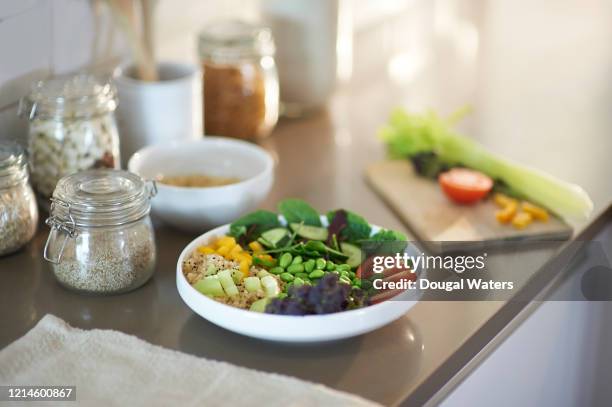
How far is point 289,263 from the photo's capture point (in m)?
1.09

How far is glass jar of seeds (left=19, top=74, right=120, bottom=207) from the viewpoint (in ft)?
4.04

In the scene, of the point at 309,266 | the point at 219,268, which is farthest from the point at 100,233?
the point at 309,266

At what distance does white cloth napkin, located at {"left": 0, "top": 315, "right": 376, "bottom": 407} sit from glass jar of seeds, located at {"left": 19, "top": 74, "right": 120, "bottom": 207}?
29cm

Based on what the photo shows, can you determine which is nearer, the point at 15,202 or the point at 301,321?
the point at 301,321

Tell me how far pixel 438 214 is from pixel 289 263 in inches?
12.6

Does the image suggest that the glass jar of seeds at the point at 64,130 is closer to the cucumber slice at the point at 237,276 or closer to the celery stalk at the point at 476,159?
the cucumber slice at the point at 237,276

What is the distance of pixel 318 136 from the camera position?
64.7 inches

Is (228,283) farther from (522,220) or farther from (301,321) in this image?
(522,220)

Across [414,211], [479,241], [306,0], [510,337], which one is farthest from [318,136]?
[510,337]

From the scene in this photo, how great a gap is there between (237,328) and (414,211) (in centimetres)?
44

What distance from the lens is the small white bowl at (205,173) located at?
1.22 meters

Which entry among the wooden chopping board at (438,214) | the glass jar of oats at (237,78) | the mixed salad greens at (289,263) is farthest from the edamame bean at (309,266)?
the glass jar of oats at (237,78)

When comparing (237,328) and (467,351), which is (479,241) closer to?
(467,351)

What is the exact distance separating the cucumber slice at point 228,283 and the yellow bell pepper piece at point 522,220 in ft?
1.49
